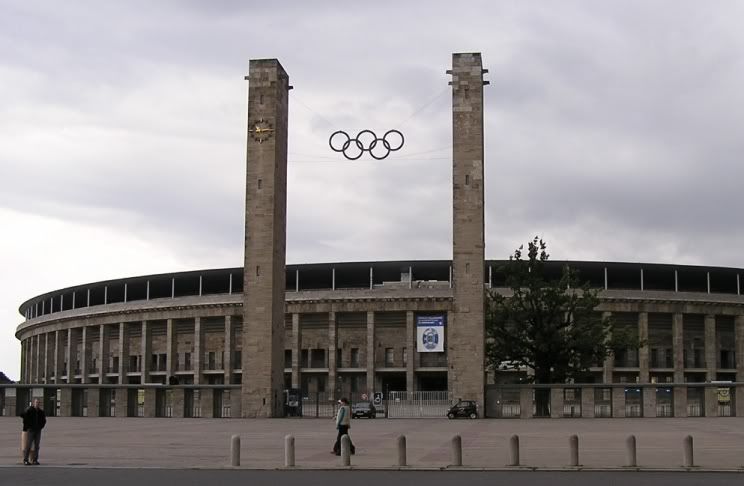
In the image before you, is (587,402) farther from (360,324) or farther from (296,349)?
(296,349)

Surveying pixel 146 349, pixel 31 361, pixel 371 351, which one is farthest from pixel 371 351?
pixel 31 361

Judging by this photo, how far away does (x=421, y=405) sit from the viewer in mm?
62844

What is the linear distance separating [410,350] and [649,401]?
36.1 meters

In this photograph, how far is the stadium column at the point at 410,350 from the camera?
91.4m

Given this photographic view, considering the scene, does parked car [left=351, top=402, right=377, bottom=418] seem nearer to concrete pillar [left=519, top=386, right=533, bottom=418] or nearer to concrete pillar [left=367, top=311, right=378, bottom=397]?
concrete pillar [left=519, top=386, right=533, bottom=418]

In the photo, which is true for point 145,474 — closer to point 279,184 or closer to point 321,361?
point 279,184

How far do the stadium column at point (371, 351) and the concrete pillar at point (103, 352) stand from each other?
98.7ft

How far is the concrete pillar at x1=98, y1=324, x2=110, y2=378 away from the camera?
103887 mm

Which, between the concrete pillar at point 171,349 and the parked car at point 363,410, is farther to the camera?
the concrete pillar at point 171,349

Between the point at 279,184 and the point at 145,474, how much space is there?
41198 millimetres

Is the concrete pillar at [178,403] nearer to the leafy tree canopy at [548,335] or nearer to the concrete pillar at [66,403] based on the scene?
the concrete pillar at [66,403]

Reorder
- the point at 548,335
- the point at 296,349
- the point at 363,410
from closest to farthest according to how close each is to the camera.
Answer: the point at 363,410
the point at 548,335
the point at 296,349

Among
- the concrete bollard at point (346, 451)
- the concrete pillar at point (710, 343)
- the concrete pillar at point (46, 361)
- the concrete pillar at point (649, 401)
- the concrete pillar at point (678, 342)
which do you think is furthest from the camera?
the concrete pillar at point (46, 361)

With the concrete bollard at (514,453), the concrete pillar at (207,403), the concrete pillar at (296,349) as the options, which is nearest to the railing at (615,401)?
the concrete pillar at (207,403)
